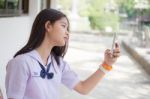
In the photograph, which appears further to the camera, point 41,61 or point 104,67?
point 104,67

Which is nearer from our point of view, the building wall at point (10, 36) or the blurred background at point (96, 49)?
the building wall at point (10, 36)

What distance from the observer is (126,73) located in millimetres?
9031

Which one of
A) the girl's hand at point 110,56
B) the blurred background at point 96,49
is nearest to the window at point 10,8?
the blurred background at point 96,49

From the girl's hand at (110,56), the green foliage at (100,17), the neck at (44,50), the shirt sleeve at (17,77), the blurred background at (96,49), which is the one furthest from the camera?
the green foliage at (100,17)

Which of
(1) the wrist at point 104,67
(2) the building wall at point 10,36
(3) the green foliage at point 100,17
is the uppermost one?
(1) the wrist at point 104,67

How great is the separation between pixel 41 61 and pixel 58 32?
0.51 feet

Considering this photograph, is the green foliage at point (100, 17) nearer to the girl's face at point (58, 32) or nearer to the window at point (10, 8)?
the window at point (10, 8)

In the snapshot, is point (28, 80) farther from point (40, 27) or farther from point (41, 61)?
point (40, 27)

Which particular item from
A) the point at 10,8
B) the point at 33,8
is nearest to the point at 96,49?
the point at 33,8

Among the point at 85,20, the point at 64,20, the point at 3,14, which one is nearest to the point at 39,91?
the point at 64,20

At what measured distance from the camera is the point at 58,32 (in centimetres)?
190

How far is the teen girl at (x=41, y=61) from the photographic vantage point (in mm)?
1805

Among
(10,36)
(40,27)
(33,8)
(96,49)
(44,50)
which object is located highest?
(40,27)

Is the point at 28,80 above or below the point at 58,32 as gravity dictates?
below
